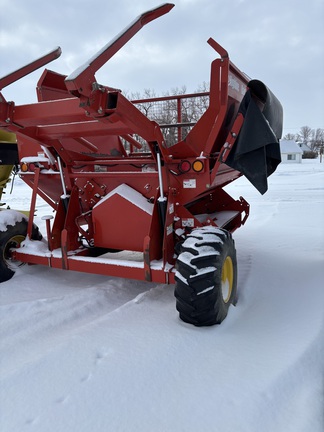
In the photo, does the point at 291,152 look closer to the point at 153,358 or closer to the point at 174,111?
the point at 174,111

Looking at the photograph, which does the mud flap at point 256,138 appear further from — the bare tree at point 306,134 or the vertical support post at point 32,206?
the bare tree at point 306,134

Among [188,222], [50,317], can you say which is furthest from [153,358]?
[188,222]

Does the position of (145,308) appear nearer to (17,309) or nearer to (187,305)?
(187,305)

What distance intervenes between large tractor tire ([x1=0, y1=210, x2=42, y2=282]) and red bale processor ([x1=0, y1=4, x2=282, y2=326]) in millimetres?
13

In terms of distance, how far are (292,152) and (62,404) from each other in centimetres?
6036

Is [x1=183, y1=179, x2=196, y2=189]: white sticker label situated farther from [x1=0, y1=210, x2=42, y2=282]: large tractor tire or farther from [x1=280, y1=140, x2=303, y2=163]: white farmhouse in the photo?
[x1=280, y1=140, x2=303, y2=163]: white farmhouse

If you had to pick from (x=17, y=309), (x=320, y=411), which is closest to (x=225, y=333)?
(x=320, y=411)

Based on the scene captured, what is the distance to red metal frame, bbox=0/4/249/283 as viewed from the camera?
124 inches

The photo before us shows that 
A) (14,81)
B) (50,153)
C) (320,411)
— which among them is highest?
(14,81)

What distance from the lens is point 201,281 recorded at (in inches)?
117

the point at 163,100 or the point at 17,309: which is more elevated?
the point at 163,100

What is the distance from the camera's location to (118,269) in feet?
11.9

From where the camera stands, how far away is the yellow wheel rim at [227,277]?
11.3 feet

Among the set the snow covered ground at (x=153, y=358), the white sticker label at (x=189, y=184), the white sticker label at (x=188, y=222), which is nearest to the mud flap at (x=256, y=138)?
the white sticker label at (x=189, y=184)
